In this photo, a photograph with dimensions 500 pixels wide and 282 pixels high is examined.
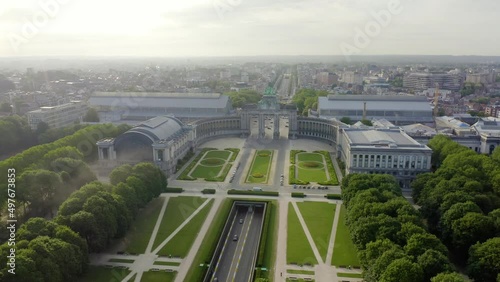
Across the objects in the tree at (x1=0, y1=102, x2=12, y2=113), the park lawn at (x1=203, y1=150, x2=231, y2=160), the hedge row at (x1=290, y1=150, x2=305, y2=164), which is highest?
the tree at (x1=0, y1=102, x2=12, y2=113)

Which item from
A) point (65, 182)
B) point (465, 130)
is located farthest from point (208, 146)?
point (465, 130)

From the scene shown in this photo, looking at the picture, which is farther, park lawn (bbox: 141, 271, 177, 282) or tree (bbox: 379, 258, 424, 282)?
park lawn (bbox: 141, 271, 177, 282)

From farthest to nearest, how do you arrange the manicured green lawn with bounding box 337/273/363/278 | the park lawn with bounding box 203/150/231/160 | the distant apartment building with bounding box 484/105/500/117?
the distant apartment building with bounding box 484/105/500/117 < the park lawn with bounding box 203/150/231/160 < the manicured green lawn with bounding box 337/273/363/278

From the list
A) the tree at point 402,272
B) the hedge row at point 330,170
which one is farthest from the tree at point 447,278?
the hedge row at point 330,170

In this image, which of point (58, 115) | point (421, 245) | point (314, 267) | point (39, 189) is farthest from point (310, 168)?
point (58, 115)

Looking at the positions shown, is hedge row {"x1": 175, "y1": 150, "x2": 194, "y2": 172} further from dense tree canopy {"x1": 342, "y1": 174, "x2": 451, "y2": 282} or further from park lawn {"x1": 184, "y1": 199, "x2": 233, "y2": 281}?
dense tree canopy {"x1": 342, "y1": 174, "x2": 451, "y2": 282}

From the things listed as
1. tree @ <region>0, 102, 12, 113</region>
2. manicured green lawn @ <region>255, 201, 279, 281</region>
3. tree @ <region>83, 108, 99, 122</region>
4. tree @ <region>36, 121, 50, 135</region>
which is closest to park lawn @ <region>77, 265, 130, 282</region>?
manicured green lawn @ <region>255, 201, 279, 281</region>

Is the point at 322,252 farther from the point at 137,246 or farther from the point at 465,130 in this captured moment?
the point at 465,130

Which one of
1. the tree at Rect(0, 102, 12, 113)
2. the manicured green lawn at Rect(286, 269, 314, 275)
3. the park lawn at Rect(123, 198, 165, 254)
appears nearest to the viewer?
the manicured green lawn at Rect(286, 269, 314, 275)
